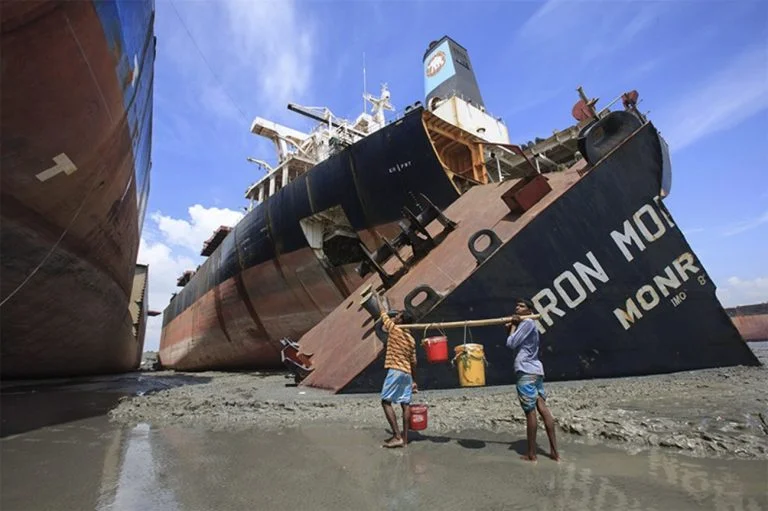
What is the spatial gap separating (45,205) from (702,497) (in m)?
7.58

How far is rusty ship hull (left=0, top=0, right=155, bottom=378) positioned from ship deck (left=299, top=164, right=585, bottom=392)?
448 cm

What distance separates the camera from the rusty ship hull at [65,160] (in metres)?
4.35

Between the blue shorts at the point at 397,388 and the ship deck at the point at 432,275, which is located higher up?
the ship deck at the point at 432,275

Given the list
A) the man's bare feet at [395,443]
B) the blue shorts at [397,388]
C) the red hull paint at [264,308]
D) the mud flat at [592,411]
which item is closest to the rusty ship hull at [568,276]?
the mud flat at [592,411]

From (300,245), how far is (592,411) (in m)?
10.6

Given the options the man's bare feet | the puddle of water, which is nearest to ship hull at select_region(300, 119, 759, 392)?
the man's bare feet

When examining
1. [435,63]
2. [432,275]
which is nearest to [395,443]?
[432,275]

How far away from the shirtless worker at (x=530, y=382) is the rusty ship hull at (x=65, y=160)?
18.1ft

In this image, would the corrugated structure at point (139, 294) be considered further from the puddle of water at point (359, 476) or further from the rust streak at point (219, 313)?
the puddle of water at point (359, 476)

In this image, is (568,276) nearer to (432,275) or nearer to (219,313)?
(432,275)

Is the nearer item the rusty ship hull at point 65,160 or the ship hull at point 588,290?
the rusty ship hull at point 65,160

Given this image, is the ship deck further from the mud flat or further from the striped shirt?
the striped shirt

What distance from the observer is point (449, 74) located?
76.7ft

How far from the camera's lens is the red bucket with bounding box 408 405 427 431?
3605 millimetres
